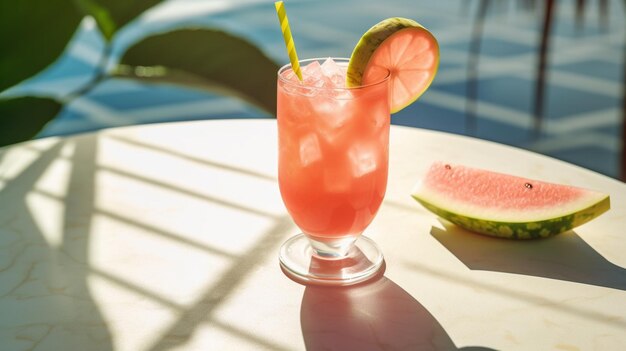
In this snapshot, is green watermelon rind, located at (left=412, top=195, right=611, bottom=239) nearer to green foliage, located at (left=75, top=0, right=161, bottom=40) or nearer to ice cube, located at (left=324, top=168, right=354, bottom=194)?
ice cube, located at (left=324, top=168, right=354, bottom=194)

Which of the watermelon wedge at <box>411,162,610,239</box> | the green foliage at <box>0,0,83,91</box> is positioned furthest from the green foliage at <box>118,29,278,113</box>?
the watermelon wedge at <box>411,162,610,239</box>

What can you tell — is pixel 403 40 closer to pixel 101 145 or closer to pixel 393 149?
pixel 393 149

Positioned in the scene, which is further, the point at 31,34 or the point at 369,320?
the point at 31,34

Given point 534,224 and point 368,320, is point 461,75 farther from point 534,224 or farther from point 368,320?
point 368,320

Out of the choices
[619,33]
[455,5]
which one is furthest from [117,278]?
[455,5]

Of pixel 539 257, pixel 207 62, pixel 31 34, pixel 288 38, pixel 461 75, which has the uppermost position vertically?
pixel 288 38

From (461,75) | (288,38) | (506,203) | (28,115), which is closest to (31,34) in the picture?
(28,115)
